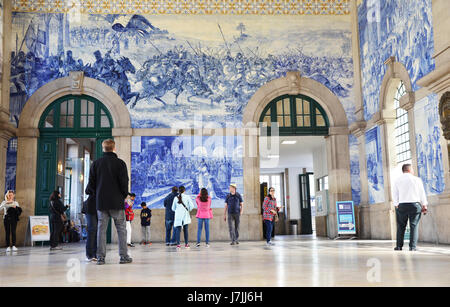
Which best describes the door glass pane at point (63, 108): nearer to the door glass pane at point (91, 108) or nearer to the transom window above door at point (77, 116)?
the transom window above door at point (77, 116)

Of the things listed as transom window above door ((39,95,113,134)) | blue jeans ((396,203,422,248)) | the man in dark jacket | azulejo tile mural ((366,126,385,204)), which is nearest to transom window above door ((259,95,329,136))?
azulejo tile mural ((366,126,385,204))

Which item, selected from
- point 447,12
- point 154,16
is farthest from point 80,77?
point 447,12

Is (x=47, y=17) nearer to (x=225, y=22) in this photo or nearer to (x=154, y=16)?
(x=154, y=16)

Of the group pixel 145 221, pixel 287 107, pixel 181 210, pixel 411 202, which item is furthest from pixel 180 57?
pixel 411 202

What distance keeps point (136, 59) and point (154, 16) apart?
1.78 metres

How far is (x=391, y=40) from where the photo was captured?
15.0 metres

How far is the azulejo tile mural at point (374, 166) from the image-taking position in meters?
15.9

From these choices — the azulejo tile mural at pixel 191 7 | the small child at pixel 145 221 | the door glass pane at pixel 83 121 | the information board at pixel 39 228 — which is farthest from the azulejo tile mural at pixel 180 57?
the information board at pixel 39 228

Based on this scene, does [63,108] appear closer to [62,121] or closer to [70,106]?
[70,106]

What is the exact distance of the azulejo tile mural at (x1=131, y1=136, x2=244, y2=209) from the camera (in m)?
17.1

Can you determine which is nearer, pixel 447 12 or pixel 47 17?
pixel 447 12

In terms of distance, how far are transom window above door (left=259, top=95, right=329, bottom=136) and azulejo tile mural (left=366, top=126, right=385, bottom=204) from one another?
6.27 ft

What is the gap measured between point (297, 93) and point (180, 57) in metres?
4.46

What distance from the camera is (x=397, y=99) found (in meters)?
15.2
